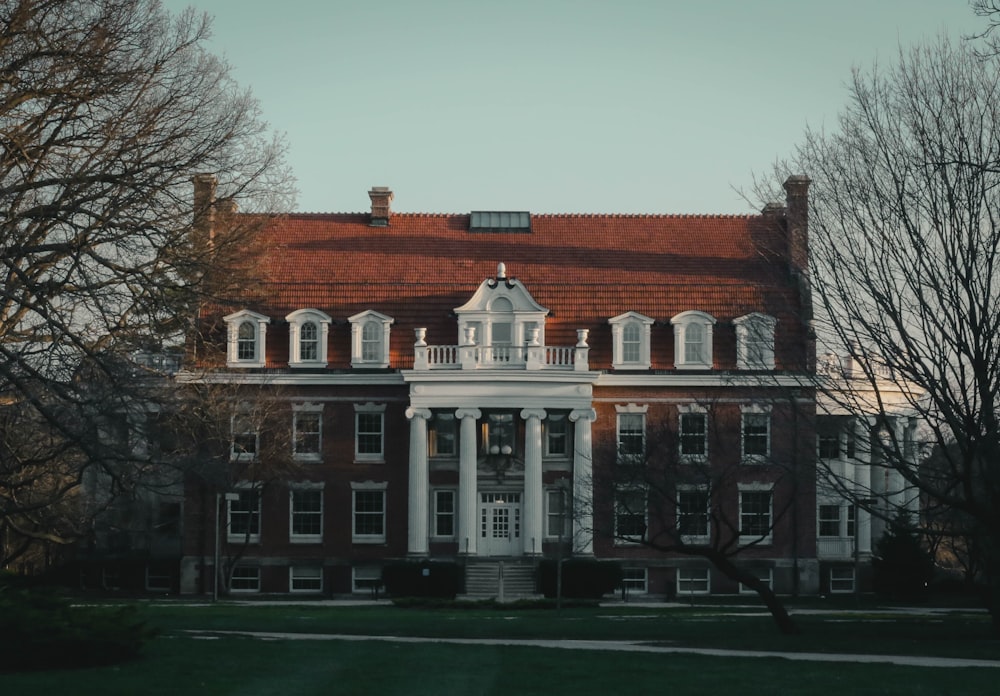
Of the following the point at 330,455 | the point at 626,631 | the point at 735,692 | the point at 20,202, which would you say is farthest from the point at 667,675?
the point at 330,455

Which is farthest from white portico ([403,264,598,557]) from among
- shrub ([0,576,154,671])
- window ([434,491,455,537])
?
shrub ([0,576,154,671])

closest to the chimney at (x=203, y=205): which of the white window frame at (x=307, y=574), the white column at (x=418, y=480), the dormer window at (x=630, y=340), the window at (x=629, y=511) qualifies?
the window at (x=629, y=511)

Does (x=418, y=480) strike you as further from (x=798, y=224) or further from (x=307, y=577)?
(x=798, y=224)

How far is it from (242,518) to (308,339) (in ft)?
23.2

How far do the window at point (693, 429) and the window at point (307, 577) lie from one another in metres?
14.5

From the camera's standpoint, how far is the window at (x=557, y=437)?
2318 inches

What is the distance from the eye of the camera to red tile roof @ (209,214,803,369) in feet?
193

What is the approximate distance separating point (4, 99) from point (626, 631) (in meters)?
17.3

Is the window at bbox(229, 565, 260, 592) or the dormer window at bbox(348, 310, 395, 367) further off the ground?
the dormer window at bbox(348, 310, 395, 367)

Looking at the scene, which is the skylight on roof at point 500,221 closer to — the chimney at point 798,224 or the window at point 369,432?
the window at point 369,432

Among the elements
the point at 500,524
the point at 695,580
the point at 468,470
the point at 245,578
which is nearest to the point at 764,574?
the point at 695,580

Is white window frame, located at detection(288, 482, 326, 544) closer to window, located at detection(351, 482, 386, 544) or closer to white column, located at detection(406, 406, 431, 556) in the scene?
window, located at detection(351, 482, 386, 544)

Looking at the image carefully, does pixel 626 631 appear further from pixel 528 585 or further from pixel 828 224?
pixel 528 585

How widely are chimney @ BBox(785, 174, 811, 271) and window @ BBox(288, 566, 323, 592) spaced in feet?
94.4
